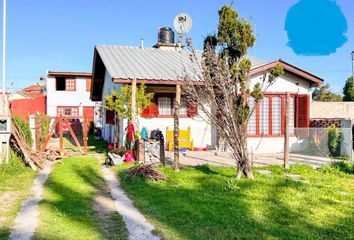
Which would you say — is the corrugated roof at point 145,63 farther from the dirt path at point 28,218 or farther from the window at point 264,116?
the dirt path at point 28,218

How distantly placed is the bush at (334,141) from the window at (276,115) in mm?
3334

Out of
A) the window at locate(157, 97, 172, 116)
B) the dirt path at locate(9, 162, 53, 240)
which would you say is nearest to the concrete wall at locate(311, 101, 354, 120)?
the window at locate(157, 97, 172, 116)

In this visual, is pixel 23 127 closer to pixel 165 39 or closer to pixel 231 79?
pixel 231 79

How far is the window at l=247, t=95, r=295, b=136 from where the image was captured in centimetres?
1758

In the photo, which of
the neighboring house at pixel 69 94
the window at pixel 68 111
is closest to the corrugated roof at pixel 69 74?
the neighboring house at pixel 69 94

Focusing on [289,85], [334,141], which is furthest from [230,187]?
[289,85]

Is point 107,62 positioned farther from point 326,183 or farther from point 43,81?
point 43,81

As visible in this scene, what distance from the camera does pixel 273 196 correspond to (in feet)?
26.9

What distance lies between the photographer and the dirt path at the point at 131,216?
5758 millimetres

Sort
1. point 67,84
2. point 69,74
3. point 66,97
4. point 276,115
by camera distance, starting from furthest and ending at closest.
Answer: point 67,84
point 66,97
point 69,74
point 276,115

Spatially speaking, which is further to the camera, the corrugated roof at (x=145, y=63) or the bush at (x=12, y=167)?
the corrugated roof at (x=145, y=63)

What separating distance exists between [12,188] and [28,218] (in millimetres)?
3055

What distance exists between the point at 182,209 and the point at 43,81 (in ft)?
124

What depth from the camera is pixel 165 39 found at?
25.0 metres
